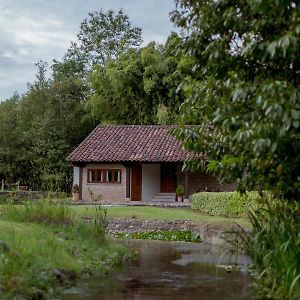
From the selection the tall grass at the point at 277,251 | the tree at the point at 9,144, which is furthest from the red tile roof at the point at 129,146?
the tall grass at the point at 277,251

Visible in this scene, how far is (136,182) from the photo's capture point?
3750cm

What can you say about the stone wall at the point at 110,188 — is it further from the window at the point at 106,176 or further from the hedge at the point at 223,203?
the hedge at the point at 223,203

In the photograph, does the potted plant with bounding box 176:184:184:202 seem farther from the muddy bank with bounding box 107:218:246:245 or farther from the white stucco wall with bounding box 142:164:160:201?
the muddy bank with bounding box 107:218:246:245

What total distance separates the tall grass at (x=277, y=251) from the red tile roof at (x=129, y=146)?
25.6m

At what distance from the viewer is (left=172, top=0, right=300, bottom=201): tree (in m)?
6.48

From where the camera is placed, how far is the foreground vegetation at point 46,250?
30.5 ft

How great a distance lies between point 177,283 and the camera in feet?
35.5

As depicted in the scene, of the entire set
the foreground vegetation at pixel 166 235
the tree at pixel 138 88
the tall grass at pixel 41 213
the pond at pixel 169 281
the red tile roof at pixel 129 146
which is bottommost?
the foreground vegetation at pixel 166 235

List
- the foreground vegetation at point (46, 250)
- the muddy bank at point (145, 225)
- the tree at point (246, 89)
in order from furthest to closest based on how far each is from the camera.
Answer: the muddy bank at point (145, 225), the foreground vegetation at point (46, 250), the tree at point (246, 89)

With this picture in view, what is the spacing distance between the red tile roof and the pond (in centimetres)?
2087

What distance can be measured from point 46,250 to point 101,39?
160 feet

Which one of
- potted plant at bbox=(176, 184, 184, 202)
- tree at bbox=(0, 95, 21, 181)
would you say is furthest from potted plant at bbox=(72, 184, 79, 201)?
tree at bbox=(0, 95, 21, 181)

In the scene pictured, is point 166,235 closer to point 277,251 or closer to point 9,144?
point 277,251

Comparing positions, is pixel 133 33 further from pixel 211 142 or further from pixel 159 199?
pixel 211 142
